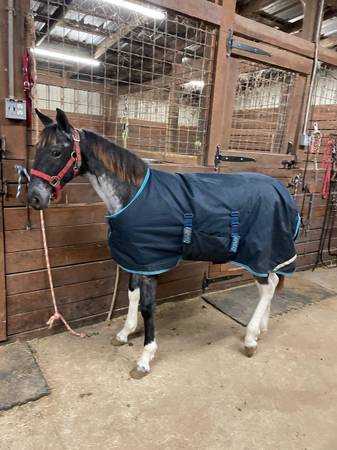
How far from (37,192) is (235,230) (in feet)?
3.48

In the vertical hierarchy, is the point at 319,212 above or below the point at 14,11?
below

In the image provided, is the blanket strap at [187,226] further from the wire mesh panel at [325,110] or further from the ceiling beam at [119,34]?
the wire mesh panel at [325,110]

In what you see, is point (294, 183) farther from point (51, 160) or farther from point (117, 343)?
point (51, 160)

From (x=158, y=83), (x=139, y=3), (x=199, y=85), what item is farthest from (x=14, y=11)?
(x=158, y=83)

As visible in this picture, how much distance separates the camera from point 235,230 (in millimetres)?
1802

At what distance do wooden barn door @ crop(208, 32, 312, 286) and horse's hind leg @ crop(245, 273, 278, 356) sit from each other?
0.71m

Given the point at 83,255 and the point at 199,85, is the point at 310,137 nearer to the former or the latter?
the point at 199,85

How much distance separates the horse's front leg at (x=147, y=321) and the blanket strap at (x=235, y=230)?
1.61ft

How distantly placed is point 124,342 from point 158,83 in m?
2.35

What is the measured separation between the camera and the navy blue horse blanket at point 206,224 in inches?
64.4

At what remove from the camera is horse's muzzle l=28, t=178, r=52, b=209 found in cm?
146

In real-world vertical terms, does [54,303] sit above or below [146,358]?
above

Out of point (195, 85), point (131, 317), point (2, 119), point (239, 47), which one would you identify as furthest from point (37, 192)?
point (239, 47)

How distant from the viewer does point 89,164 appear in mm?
1623
